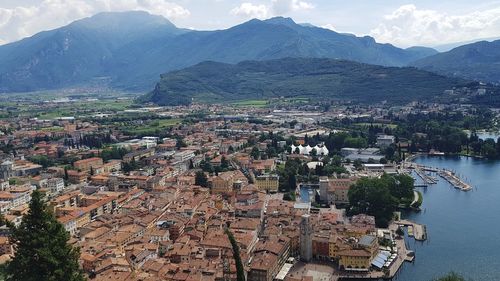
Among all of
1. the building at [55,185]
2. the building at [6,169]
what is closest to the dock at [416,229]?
the building at [55,185]

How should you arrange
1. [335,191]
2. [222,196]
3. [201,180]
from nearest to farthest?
[222,196], [335,191], [201,180]

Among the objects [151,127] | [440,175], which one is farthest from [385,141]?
[151,127]

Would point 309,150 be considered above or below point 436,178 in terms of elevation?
above

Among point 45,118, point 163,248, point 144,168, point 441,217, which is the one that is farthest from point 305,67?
point 163,248

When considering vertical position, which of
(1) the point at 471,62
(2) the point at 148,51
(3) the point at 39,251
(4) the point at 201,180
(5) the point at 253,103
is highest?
(2) the point at 148,51

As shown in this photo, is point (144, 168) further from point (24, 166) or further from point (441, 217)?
point (441, 217)

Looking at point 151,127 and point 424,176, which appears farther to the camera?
point 151,127

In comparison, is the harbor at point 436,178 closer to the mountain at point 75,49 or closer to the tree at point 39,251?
the tree at point 39,251

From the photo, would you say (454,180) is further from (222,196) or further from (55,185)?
(55,185)
